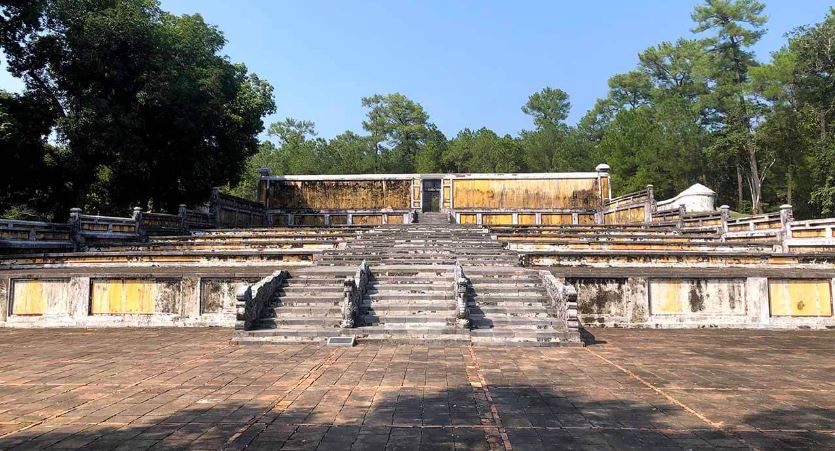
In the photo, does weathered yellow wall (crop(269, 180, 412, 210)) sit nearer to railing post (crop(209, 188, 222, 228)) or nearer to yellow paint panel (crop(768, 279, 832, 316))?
railing post (crop(209, 188, 222, 228))

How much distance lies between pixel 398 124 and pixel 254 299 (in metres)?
50.5

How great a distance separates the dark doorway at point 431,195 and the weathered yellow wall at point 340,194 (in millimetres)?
1089

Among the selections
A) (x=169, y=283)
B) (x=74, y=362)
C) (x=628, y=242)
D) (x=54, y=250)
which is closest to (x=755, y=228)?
(x=628, y=242)

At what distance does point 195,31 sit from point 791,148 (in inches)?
1621

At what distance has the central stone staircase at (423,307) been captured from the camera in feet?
31.1

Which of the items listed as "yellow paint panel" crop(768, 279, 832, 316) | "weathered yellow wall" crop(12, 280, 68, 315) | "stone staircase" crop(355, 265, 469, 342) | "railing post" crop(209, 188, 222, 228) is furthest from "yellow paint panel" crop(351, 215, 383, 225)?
"yellow paint panel" crop(768, 279, 832, 316)

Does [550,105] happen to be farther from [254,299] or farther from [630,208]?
[254,299]

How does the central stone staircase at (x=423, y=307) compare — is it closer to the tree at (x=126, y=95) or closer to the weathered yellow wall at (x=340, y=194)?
the tree at (x=126, y=95)

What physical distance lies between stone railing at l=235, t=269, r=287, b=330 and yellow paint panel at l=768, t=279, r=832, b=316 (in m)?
11.7

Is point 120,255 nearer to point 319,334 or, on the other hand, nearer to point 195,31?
point 319,334

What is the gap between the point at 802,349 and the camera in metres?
8.69

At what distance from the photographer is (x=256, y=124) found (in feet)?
95.2

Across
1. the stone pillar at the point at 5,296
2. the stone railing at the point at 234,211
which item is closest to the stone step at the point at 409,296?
the stone pillar at the point at 5,296

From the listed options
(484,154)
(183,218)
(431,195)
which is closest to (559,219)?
(431,195)
